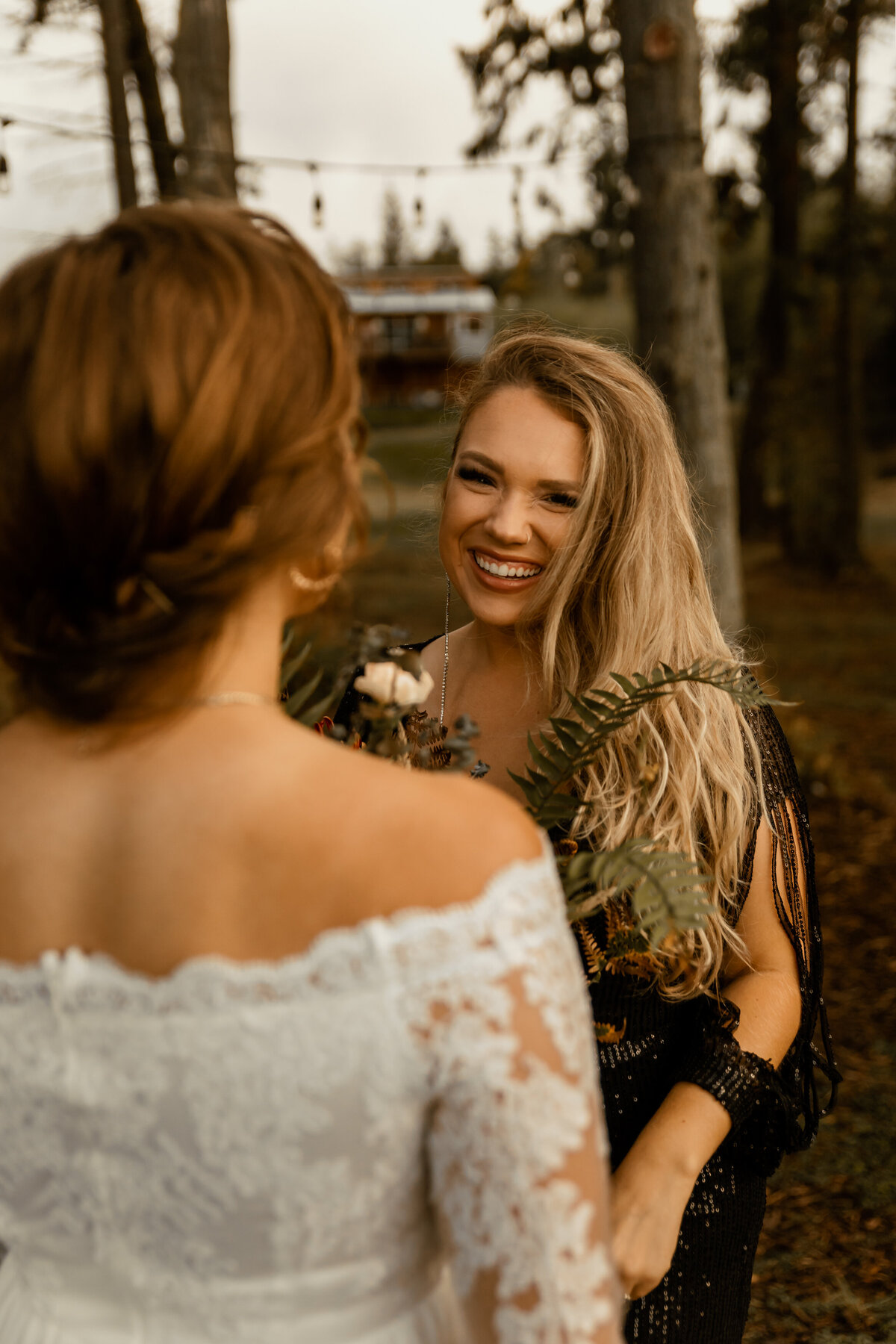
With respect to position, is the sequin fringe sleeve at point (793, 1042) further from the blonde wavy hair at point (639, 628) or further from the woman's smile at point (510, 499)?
the woman's smile at point (510, 499)

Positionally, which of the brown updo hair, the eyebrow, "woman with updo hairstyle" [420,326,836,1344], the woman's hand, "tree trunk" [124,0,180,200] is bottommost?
the woman's hand

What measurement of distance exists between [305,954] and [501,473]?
1636 millimetres

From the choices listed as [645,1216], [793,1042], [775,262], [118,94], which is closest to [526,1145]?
[645,1216]

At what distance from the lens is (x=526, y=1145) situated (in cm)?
103

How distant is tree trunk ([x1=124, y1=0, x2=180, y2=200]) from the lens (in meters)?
8.76

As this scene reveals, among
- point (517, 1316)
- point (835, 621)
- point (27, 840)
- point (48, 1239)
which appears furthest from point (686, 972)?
point (835, 621)

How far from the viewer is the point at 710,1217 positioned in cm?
206

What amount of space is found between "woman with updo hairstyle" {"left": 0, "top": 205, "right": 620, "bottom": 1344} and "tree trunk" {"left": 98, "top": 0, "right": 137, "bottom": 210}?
691 centimetres

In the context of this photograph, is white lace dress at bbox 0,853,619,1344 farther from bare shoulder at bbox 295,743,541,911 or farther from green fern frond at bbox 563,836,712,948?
green fern frond at bbox 563,836,712,948

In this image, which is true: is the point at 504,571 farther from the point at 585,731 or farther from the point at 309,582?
the point at 309,582

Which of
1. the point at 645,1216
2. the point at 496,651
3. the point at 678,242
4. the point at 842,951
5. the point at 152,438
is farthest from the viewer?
the point at 842,951

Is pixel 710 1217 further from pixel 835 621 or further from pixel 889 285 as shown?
pixel 889 285

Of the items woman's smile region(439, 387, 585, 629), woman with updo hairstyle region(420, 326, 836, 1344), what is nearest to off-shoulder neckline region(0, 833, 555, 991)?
woman with updo hairstyle region(420, 326, 836, 1344)

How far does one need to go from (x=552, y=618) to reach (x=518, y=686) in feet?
0.98
